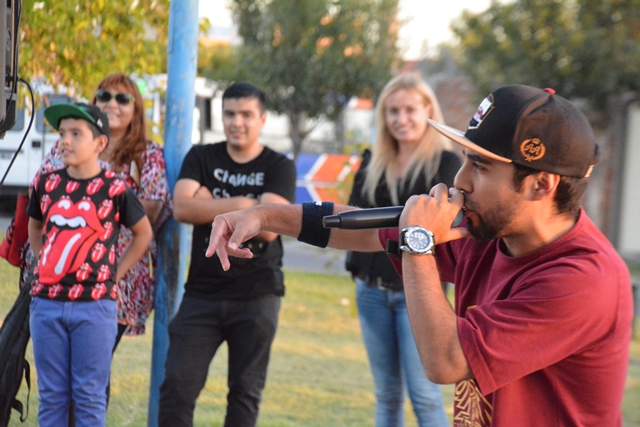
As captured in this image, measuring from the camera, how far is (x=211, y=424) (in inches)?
199

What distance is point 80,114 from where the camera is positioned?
12.1 ft

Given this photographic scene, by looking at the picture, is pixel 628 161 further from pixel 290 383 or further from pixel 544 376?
pixel 544 376

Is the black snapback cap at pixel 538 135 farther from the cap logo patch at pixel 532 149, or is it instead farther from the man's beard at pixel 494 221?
the man's beard at pixel 494 221

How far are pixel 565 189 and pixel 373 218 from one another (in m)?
0.52

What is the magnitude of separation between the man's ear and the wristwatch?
30 cm

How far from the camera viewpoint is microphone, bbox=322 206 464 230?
2170mm

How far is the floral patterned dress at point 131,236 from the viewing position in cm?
393

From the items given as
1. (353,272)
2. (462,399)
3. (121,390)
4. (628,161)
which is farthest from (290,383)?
(628,161)

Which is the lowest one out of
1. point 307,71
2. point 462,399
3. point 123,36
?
point 462,399

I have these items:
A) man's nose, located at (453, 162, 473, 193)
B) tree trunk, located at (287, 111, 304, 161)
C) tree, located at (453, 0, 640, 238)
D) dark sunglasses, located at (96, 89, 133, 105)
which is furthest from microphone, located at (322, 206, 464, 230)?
tree trunk, located at (287, 111, 304, 161)

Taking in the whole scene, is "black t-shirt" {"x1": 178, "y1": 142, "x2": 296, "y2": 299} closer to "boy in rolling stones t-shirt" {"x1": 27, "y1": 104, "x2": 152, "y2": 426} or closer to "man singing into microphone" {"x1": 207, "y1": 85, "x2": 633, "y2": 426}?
"boy in rolling stones t-shirt" {"x1": 27, "y1": 104, "x2": 152, "y2": 426}

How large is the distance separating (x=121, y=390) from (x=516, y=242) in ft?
10.4

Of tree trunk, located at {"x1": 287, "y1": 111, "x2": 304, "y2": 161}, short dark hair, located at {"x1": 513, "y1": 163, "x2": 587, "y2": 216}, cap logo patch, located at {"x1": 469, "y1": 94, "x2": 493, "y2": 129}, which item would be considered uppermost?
tree trunk, located at {"x1": 287, "y1": 111, "x2": 304, "y2": 161}

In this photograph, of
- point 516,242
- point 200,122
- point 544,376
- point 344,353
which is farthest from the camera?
point 200,122
